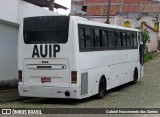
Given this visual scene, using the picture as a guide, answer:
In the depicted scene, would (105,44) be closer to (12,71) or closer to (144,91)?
(144,91)

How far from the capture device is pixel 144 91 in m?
16.7

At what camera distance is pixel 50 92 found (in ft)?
42.3

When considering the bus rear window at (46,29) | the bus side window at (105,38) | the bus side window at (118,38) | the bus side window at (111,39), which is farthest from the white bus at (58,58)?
the bus side window at (118,38)

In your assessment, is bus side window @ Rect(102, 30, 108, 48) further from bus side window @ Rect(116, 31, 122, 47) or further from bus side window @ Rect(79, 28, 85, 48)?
bus side window @ Rect(79, 28, 85, 48)

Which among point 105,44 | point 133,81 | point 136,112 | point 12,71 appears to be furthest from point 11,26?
point 136,112

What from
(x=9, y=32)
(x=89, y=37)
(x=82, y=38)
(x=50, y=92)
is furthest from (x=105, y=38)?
(x=9, y=32)

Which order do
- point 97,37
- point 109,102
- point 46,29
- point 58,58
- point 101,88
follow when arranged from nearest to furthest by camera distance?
point 58,58 < point 46,29 < point 109,102 < point 97,37 < point 101,88

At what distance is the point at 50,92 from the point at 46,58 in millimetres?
1115

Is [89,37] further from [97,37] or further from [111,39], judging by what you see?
[111,39]

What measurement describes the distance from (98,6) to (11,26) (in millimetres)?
42662

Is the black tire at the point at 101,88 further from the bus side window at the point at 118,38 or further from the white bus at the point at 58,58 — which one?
the bus side window at the point at 118,38

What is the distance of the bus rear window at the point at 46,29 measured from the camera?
13.0m

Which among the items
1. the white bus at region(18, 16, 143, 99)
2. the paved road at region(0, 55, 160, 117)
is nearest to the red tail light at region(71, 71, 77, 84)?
the white bus at region(18, 16, 143, 99)

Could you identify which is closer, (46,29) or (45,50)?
(45,50)
